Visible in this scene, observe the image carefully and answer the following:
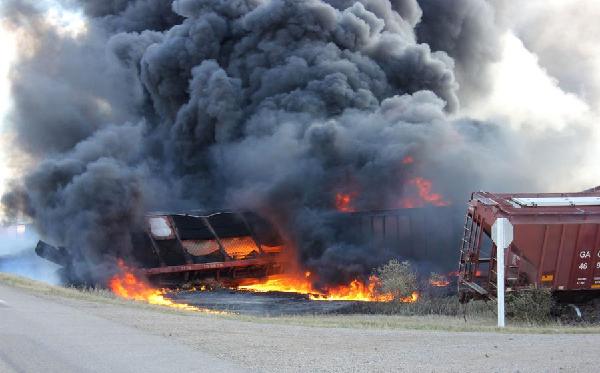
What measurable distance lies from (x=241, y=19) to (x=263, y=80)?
396 cm

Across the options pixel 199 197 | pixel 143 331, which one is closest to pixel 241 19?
pixel 199 197

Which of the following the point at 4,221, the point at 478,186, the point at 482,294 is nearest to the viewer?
the point at 482,294

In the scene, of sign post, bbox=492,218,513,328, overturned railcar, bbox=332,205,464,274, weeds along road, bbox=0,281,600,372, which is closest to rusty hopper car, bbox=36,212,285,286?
overturned railcar, bbox=332,205,464,274

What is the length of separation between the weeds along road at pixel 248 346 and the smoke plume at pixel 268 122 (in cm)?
1080

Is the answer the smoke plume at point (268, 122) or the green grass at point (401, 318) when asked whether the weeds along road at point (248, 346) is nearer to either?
the green grass at point (401, 318)

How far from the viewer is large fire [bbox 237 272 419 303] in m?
18.7

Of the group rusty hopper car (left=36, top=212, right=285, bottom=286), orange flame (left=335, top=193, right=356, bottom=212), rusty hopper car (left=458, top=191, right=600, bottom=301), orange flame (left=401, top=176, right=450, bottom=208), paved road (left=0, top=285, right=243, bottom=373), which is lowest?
paved road (left=0, top=285, right=243, bottom=373)

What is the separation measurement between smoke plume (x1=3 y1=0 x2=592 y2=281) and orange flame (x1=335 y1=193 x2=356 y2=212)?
17 centimetres

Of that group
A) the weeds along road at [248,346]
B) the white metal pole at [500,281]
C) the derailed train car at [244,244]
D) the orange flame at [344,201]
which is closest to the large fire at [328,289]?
the derailed train car at [244,244]

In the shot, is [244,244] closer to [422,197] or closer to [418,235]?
[418,235]

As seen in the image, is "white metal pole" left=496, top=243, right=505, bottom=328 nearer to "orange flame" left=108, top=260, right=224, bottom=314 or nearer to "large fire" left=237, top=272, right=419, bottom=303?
"large fire" left=237, top=272, right=419, bottom=303

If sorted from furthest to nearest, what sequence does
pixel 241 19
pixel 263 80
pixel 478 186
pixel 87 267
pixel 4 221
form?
pixel 241 19 < pixel 263 80 < pixel 4 221 < pixel 478 186 < pixel 87 267

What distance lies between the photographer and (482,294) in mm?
14172

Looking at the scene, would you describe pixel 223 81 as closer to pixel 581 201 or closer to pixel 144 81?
pixel 144 81
